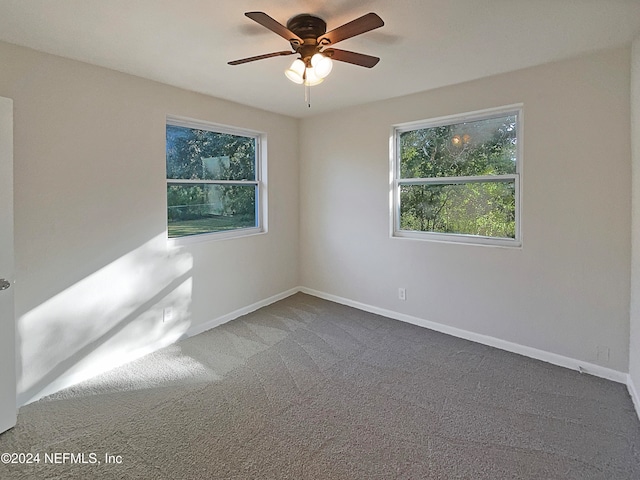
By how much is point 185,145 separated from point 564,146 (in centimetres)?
336

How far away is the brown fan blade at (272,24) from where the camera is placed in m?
1.64

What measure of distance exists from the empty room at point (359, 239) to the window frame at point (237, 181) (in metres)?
0.04

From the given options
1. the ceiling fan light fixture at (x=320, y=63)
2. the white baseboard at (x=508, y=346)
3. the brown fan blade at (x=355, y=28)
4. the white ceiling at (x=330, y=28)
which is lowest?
the white baseboard at (x=508, y=346)

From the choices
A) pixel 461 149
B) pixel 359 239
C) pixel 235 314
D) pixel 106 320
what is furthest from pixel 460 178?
pixel 106 320

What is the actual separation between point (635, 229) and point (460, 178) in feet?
4.47

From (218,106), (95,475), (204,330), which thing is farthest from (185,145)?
(95,475)

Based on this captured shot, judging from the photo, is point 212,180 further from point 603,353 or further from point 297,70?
point 603,353

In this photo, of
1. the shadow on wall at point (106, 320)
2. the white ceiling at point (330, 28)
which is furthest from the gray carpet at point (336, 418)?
the white ceiling at point (330, 28)

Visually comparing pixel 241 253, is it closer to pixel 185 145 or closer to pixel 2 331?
pixel 185 145

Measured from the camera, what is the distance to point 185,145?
134 inches

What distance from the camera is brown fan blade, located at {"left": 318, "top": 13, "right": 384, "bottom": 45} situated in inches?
65.5

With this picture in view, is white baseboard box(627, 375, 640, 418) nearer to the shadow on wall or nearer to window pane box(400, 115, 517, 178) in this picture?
window pane box(400, 115, 517, 178)

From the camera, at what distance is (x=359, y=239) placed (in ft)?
13.4

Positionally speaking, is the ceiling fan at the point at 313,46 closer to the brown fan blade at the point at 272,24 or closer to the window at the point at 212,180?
the brown fan blade at the point at 272,24
